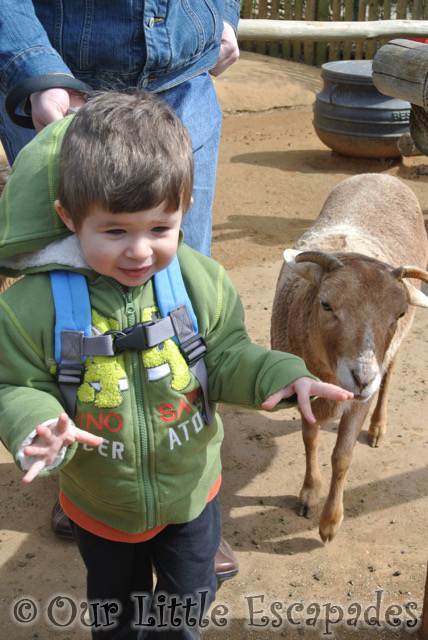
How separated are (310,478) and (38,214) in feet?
7.37

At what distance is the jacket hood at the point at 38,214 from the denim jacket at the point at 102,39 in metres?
0.53

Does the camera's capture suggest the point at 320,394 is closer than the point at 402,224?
Yes

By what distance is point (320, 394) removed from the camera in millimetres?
1824

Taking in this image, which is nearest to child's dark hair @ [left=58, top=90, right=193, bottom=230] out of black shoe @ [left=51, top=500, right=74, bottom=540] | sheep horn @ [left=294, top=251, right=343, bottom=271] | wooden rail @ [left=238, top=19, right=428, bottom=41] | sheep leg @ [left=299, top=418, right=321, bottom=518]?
sheep horn @ [left=294, top=251, right=343, bottom=271]

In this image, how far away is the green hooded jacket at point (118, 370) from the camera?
190 centimetres

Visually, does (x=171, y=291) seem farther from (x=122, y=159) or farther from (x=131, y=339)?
→ (x=122, y=159)

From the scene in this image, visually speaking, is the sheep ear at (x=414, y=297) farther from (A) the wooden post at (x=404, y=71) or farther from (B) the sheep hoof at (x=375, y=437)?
(B) the sheep hoof at (x=375, y=437)

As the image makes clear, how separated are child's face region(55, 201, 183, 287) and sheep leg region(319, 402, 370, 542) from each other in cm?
198

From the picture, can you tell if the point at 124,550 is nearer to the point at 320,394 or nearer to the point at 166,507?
the point at 166,507

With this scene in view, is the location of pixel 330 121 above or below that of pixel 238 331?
below

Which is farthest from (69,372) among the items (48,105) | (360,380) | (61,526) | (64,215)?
(61,526)

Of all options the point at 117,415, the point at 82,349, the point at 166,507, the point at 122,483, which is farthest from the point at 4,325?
the point at 166,507

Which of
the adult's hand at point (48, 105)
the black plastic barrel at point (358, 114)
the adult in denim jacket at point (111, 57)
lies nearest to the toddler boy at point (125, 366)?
the adult's hand at point (48, 105)

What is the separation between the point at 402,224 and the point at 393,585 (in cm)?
211
